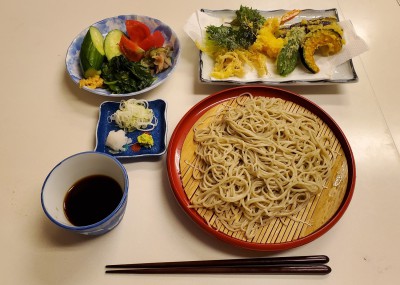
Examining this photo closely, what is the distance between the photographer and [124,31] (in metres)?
A: 2.20

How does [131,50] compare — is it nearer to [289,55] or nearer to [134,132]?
[134,132]

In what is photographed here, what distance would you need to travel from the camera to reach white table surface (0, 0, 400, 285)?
4.55 ft

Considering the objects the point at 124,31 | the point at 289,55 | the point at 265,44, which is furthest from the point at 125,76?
the point at 289,55

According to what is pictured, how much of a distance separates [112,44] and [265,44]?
39.5 inches

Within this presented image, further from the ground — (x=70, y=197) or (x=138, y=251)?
(x=70, y=197)

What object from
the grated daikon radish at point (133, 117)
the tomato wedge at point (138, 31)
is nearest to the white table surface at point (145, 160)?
the grated daikon radish at point (133, 117)

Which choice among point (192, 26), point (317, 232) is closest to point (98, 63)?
point (192, 26)

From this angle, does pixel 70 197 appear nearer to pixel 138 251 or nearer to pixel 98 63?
pixel 138 251

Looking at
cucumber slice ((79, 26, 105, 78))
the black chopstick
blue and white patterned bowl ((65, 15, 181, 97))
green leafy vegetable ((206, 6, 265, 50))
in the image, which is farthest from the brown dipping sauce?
green leafy vegetable ((206, 6, 265, 50))

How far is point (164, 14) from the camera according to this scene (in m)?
2.43

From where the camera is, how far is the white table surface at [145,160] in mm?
1387

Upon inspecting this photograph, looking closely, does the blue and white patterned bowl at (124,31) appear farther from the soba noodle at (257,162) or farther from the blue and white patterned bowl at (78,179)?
→ the blue and white patterned bowl at (78,179)

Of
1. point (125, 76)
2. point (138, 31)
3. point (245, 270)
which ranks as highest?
point (138, 31)

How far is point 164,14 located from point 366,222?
2001mm
